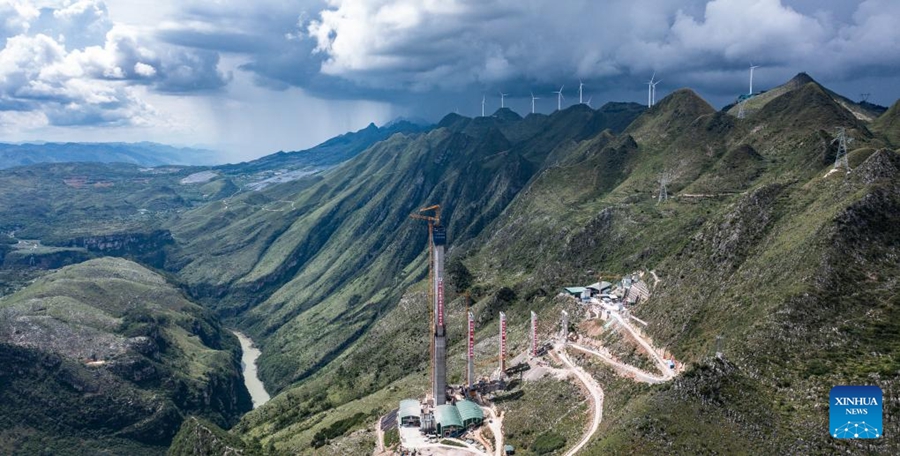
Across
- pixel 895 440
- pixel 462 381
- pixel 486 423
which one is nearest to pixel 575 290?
pixel 462 381

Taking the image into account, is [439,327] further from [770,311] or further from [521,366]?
[770,311]

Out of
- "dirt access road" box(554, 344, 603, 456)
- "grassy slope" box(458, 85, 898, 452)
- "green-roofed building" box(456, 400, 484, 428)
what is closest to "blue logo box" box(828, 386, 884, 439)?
"grassy slope" box(458, 85, 898, 452)

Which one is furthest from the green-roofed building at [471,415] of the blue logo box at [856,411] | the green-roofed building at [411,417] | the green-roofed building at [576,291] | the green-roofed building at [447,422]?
the blue logo box at [856,411]

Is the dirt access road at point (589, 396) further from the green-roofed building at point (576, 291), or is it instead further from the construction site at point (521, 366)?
the green-roofed building at point (576, 291)

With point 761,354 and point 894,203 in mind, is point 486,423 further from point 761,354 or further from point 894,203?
point 894,203

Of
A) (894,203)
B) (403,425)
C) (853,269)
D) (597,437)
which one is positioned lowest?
(403,425)

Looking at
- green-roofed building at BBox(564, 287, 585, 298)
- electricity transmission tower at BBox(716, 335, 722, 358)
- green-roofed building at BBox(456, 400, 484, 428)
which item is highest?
electricity transmission tower at BBox(716, 335, 722, 358)

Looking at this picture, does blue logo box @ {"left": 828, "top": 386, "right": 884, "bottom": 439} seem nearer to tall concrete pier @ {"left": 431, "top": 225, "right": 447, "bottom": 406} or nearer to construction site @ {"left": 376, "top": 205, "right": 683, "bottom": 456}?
construction site @ {"left": 376, "top": 205, "right": 683, "bottom": 456}
